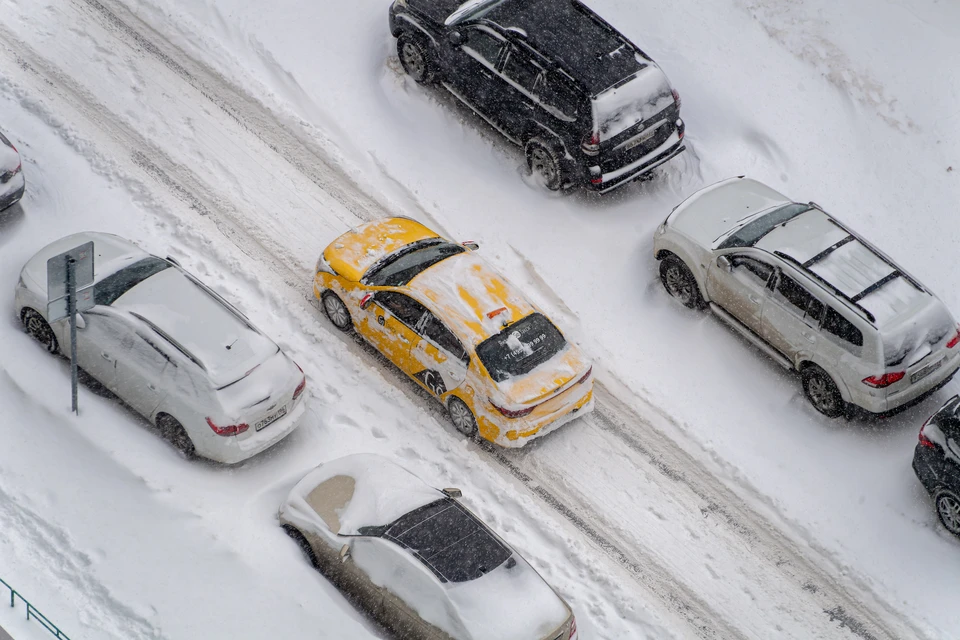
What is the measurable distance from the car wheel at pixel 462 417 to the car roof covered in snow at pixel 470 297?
0.81 meters

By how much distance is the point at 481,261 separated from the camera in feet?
45.2

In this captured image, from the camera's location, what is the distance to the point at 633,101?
15.2 meters

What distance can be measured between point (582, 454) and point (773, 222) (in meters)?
4.15

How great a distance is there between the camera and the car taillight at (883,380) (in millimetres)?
12914

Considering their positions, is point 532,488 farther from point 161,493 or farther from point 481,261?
point 161,493

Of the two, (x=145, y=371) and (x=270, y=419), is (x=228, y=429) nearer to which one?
(x=270, y=419)

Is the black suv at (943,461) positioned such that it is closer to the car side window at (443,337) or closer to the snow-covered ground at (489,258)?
the snow-covered ground at (489,258)

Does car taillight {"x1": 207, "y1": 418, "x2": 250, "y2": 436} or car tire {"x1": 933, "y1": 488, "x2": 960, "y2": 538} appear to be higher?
car taillight {"x1": 207, "y1": 418, "x2": 250, "y2": 436}

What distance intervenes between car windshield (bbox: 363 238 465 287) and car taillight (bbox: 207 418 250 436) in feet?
8.63

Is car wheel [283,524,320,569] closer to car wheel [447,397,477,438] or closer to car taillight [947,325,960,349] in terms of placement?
car wheel [447,397,477,438]

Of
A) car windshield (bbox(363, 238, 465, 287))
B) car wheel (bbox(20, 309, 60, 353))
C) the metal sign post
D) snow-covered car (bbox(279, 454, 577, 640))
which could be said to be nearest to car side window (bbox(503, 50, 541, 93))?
car windshield (bbox(363, 238, 465, 287))

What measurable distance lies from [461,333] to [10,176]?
612 centimetres

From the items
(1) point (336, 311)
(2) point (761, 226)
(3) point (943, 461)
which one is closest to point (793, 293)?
(2) point (761, 226)

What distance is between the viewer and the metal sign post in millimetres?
10484
